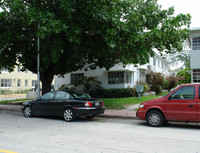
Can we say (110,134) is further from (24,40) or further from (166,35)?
(24,40)

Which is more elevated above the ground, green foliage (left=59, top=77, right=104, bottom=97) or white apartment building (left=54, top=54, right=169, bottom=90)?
white apartment building (left=54, top=54, right=169, bottom=90)

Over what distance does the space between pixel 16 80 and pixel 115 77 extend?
2598 centimetres

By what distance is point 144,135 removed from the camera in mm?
7266

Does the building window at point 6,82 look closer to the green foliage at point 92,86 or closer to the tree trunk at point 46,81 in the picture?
the green foliage at point 92,86

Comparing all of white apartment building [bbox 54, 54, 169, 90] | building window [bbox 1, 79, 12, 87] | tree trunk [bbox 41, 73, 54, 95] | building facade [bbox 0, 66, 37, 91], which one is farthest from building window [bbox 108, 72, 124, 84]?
building window [bbox 1, 79, 12, 87]

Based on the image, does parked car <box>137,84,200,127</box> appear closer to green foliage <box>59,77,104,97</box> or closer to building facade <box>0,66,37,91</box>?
green foliage <box>59,77,104,97</box>

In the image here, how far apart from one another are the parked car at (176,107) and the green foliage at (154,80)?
56.3 feet

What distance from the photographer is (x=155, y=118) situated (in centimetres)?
876

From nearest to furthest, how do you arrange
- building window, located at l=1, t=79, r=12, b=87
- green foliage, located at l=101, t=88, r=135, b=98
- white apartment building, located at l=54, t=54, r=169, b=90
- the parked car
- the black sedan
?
the parked car → the black sedan → green foliage, located at l=101, t=88, r=135, b=98 → white apartment building, located at l=54, t=54, r=169, b=90 → building window, located at l=1, t=79, r=12, b=87

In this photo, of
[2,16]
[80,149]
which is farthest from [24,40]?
[80,149]

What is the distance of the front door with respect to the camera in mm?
8117

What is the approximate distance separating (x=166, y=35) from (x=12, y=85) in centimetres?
3661

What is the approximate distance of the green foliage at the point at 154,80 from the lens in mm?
25438

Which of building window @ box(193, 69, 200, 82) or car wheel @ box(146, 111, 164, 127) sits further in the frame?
building window @ box(193, 69, 200, 82)
